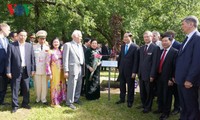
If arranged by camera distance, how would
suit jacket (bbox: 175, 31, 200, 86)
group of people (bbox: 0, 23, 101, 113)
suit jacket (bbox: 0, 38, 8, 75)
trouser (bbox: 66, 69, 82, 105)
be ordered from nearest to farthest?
suit jacket (bbox: 175, 31, 200, 86) < group of people (bbox: 0, 23, 101, 113) < suit jacket (bbox: 0, 38, 8, 75) < trouser (bbox: 66, 69, 82, 105)

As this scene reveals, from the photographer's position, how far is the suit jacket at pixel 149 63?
6020 millimetres

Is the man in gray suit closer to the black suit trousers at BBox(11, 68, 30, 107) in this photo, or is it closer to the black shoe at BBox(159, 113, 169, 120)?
the black suit trousers at BBox(11, 68, 30, 107)

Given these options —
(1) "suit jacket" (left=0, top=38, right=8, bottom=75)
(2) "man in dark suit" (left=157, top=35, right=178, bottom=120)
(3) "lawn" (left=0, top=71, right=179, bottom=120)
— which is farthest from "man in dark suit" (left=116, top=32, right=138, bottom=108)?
(1) "suit jacket" (left=0, top=38, right=8, bottom=75)

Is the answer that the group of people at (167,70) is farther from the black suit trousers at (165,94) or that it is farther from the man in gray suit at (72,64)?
the man in gray suit at (72,64)

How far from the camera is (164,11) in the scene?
55.3 ft

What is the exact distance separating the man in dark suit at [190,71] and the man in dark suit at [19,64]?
11.5ft

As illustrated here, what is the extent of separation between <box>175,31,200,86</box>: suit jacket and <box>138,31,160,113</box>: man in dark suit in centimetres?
127

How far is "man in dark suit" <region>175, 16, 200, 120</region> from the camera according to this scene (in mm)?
4438

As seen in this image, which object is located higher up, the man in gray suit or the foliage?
the foliage

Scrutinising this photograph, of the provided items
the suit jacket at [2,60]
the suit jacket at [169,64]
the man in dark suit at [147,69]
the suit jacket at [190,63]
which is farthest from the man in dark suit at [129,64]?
the suit jacket at [2,60]

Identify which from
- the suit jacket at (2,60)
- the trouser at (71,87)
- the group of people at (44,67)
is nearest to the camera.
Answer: the group of people at (44,67)

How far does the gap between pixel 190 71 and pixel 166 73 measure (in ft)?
4.48

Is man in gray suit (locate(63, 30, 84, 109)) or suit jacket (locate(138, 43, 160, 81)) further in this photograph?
man in gray suit (locate(63, 30, 84, 109))

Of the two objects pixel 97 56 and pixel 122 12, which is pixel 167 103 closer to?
pixel 97 56
